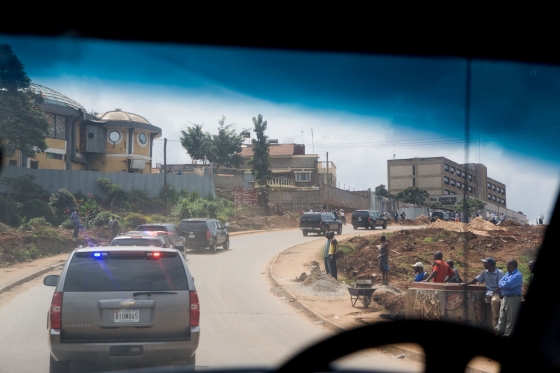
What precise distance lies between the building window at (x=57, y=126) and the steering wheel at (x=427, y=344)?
1625 inches

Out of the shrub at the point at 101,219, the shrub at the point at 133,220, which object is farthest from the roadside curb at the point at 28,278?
the shrub at the point at 133,220

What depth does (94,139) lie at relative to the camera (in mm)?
44562

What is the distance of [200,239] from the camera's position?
2734cm

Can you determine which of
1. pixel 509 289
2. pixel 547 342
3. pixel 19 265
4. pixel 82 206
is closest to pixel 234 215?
pixel 82 206

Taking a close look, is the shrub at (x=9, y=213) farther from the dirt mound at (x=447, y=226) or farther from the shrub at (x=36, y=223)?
the dirt mound at (x=447, y=226)

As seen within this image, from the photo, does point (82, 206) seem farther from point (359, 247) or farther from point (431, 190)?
point (431, 190)

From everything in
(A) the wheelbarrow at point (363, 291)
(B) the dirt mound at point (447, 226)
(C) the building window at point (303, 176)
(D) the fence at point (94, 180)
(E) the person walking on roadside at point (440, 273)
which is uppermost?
(C) the building window at point (303, 176)

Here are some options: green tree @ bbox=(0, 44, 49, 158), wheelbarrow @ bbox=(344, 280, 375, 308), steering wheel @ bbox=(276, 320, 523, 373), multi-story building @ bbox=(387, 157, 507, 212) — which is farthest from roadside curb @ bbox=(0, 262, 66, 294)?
steering wheel @ bbox=(276, 320, 523, 373)

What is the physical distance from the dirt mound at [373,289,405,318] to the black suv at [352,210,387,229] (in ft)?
89.4

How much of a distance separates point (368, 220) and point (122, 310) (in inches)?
1422

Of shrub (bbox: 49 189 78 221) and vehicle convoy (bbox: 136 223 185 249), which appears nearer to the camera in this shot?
vehicle convoy (bbox: 136 223 185 249)

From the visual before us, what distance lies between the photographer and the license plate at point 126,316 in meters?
6.90

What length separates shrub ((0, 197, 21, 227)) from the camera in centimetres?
3005

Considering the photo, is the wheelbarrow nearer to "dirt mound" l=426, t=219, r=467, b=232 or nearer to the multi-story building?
the multi-story building
